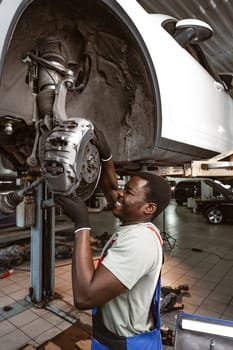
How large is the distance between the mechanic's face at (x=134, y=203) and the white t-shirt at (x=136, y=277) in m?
0.04

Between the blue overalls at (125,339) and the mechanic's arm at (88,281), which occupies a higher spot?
the mechanic's arm at (88,281)

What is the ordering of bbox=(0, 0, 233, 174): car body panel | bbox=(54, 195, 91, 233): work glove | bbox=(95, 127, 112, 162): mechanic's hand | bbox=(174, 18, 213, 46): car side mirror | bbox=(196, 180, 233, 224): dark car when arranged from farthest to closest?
bbox=(196, 180, 233, 224): dark car < bbox=(174, 18, 213, 46): car side mirror < bbox=(0, 0, 233, 174): car body panel < bbox=(95, 127, 112, 162): mechanic's hand < bbox=(54, 195, 91, 233): work glove

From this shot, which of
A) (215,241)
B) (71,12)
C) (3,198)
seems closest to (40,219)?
(3,198)

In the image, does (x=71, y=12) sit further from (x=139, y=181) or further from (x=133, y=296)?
(x=133, y=296)

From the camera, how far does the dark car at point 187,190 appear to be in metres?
11.5

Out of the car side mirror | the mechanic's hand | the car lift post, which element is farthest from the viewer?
the car lift post

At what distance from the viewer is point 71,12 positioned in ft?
4.32

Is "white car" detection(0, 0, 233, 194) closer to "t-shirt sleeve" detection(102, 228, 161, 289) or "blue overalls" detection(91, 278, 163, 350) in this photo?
"t-shirt sleeve" detection(102, 228, 161, 289)

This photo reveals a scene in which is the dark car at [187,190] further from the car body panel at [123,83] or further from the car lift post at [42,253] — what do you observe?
the car body panel at [123,83]

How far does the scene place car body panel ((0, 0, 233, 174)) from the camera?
1.28 m

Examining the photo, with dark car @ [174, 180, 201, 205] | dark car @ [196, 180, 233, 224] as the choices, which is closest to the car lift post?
dark car @ [196, 180, 233, 224]

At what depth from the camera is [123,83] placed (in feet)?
5.30

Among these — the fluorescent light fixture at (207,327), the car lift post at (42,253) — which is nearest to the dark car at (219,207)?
the car lift post at (42,253)

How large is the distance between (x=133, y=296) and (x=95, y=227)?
5719 millimetres
